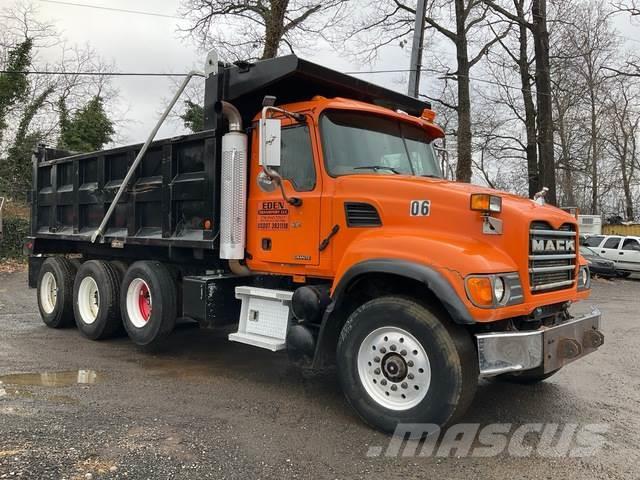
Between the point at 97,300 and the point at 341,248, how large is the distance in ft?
14.5

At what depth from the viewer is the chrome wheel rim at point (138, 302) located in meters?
6.88

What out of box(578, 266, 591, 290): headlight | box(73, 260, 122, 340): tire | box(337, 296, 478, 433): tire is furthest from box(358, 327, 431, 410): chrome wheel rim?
box(73, 260, 122, 340): tire

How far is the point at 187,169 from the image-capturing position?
6.38 meters

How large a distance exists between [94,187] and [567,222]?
602 centimetres

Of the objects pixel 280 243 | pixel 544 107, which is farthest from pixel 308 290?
pixel 544 107

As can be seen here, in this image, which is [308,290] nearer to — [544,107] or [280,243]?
[280,243]

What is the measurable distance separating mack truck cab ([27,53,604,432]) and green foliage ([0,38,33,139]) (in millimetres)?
19090

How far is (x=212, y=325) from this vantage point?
6.10 meters

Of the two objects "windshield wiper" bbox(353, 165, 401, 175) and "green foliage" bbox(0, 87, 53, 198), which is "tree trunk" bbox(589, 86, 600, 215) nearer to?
"green foliage" bbox(0, 87, 53, 198)

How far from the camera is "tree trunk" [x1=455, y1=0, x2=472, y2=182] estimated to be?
18.3 meters

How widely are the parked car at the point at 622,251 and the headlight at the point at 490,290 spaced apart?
63.2 ft

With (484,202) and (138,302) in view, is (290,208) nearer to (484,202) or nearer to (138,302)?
(484,202)

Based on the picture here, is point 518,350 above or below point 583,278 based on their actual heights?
below

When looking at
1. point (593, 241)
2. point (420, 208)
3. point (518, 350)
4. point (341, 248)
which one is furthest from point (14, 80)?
point (518, 350)
